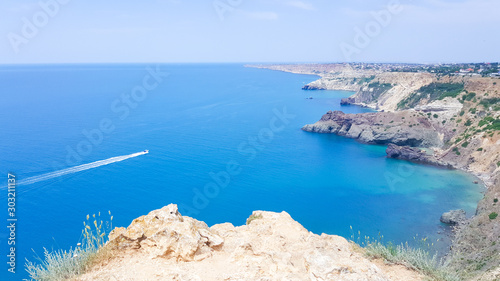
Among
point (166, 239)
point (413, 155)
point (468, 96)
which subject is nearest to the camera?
point (166, 239)

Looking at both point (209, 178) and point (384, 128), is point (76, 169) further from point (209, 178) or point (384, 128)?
point (384, 128)

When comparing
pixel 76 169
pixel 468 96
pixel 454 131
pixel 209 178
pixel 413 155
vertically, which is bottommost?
pixel 413 155

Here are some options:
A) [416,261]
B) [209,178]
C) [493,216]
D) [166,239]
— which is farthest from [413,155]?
[166,239]

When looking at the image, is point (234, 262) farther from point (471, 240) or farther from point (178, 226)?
point (471, 240)

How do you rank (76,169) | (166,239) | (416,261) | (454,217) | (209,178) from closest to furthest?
(166,239)
(416,261)
(454,217)
(76,169)
(209,178)

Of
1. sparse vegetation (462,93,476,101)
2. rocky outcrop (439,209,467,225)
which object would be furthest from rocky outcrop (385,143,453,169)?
rocky outcrop (439,209,467,225)

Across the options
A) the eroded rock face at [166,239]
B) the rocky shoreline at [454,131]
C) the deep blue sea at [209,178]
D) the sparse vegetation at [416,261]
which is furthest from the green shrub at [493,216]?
the eroded rock face at [166,239]
